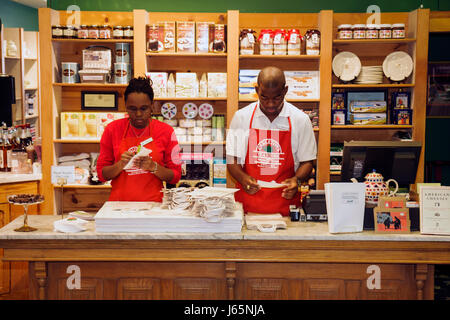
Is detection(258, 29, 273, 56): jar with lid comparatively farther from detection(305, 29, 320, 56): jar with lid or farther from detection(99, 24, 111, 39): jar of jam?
detection(99, 24, 111, 39): jar of jam

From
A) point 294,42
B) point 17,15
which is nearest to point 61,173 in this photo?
point 294,42

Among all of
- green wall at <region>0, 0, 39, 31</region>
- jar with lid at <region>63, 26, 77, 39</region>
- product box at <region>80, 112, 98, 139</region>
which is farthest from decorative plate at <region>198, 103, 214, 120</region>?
green wall at <region>0, 0, 39, 31</region>

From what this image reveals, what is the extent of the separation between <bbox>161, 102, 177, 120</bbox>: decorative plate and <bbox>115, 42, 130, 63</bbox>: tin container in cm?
56

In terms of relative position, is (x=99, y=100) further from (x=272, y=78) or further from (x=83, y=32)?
(x=272, y=78)

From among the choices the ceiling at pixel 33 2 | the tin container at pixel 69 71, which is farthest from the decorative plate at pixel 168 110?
the ceiling at pixel 33 2

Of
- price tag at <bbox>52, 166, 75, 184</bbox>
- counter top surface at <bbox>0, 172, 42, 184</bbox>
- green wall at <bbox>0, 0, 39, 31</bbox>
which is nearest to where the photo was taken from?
price tag at <bbox>52, 166, 75, 184</bbox>

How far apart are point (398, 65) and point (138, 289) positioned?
3312mm

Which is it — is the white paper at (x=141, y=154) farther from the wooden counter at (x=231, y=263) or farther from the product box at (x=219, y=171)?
the product box at (x=219, y=171)

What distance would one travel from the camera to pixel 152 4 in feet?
16.0

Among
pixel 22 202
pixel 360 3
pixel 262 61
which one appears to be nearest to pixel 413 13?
pixel 360 3

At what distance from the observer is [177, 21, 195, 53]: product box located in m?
4.40

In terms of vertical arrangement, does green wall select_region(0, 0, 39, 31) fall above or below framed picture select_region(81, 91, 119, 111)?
above

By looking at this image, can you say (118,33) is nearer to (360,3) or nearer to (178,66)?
(178,66)

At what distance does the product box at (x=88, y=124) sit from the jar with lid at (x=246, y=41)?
59.3 inches
